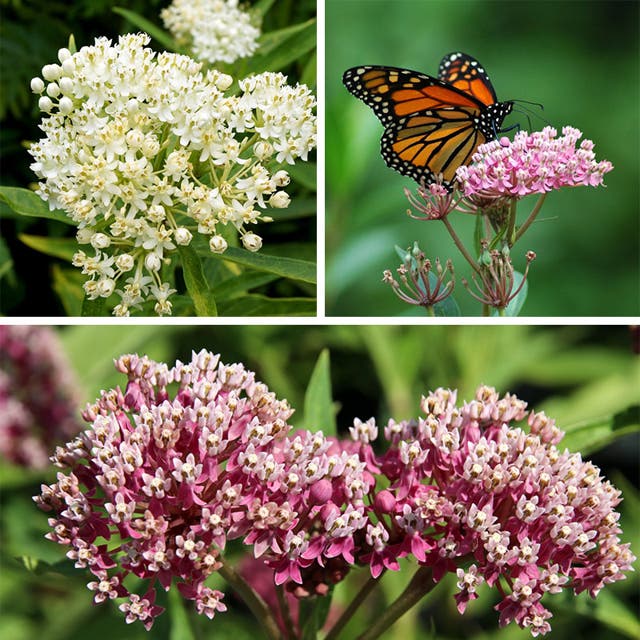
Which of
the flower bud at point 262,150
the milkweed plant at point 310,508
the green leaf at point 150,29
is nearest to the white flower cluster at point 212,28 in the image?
the green leaf at point 150,29

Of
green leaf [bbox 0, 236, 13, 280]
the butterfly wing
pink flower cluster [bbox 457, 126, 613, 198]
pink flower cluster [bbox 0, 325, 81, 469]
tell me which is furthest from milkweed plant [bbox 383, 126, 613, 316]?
pink flower cluster [bbox 0, 325, 81, 469]

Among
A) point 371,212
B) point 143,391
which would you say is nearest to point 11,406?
point 371,212

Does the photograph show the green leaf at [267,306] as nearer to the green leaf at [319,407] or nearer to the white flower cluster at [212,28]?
the green leaf at [319,407]

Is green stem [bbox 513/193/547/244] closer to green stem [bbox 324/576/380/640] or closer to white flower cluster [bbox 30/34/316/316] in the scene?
white flower cluster [bbox 30/34/316/316]

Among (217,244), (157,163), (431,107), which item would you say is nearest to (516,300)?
(431,107)

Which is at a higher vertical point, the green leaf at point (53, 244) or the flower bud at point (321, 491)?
the green leaf at point (53, 244)

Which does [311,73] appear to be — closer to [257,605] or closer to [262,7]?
[262,7]
